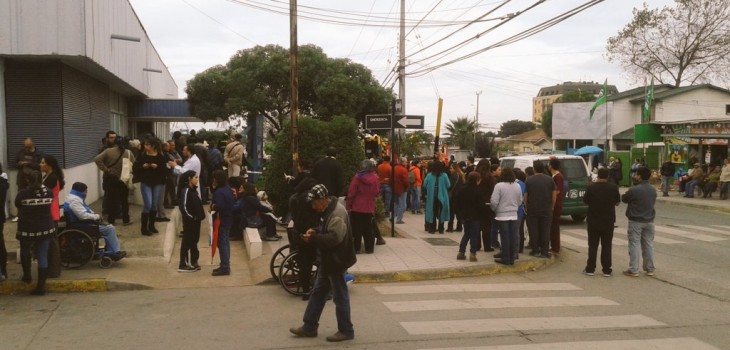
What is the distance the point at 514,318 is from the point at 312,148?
27.2 feet

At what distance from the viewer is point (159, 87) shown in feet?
106

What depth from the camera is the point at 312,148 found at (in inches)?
589

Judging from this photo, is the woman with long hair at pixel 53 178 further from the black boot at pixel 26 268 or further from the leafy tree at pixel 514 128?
the leafy tree at pixel 514 128

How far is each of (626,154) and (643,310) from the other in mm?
29104

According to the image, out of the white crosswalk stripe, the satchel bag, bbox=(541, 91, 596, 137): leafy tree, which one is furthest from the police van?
A: bbox=(541, 91, 596, 137): leafy tree

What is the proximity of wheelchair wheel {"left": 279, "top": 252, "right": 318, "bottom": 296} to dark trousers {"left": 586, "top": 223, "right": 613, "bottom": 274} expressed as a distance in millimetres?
4663

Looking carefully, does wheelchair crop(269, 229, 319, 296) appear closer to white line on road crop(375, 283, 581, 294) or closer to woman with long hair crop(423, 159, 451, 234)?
white line on road crop(375, 283, 581, 294)

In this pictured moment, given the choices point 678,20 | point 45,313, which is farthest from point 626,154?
point 45,313

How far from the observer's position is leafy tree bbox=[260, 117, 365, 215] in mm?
14539

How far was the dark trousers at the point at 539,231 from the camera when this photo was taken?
1145 cm

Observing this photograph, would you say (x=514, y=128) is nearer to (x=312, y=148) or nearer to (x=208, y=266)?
(x=312, y=148)

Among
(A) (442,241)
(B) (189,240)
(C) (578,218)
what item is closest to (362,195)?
(B) (189,240)

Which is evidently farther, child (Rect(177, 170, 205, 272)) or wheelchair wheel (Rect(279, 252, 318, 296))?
child (Rect(177, 170, 205, 272))

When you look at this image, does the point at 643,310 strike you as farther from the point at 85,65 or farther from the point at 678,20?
the point at 678,20
